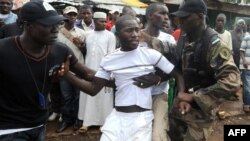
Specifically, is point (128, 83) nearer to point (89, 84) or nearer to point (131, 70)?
point (131, 70)

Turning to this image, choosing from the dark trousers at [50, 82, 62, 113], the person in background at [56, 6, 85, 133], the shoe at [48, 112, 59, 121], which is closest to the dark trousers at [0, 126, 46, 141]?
the person in background at [56, 6, 85, 133]

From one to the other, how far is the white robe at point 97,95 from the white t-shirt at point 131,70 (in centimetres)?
242

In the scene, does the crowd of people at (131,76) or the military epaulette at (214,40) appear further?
the military epaulette at (214,40)

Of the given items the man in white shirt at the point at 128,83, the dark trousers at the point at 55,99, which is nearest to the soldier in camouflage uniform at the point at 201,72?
the man in white shirt at the point at 128,83

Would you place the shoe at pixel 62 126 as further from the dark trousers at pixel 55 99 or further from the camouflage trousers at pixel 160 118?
the camouflage trousers at pixel 160 118

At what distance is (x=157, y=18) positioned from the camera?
16.1 feet

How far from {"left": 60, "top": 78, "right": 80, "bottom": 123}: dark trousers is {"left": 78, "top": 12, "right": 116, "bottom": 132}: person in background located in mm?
121

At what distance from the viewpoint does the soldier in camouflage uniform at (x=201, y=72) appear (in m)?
3.38

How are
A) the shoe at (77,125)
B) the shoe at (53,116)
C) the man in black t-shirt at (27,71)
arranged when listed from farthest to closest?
the shoe at (53,116)
the shoe at (77,125)
the man in black t-shirt at (27,71)

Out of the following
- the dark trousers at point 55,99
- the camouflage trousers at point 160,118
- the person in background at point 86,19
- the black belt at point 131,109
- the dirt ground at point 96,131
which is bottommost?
the dirt ground at point 96,131

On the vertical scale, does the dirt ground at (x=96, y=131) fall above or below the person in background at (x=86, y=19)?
below

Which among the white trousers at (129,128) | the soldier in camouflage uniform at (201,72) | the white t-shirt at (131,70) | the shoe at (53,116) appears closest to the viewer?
the soldier in camouflage uniform at (201,72)

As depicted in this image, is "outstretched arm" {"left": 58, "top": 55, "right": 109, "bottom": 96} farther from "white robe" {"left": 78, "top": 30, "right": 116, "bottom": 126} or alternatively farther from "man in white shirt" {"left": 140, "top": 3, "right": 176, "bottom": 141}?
"white robe" {"left": 78, "top": 30, "right": 116, "bottom": 126}

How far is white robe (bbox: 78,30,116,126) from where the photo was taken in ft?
20.4
